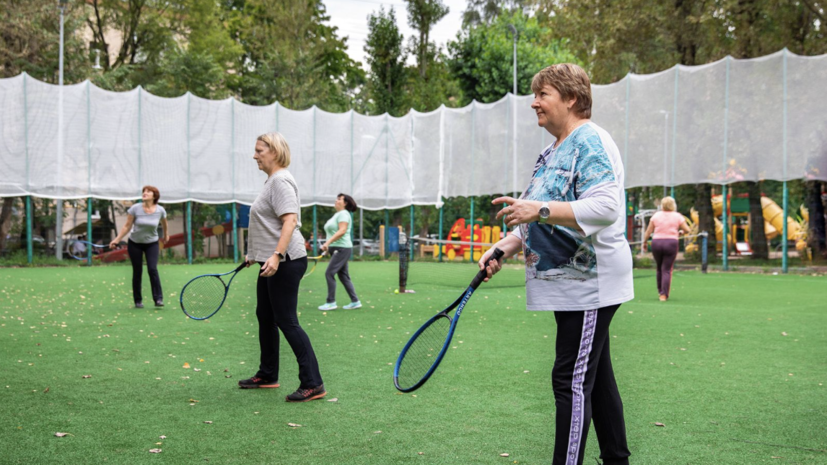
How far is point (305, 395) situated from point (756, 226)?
21.9m

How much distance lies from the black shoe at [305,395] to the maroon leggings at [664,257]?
8.85 m

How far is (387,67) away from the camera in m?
38.6

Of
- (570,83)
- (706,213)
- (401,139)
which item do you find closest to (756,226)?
(706,213)

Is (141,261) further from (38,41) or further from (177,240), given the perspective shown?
(38,41)

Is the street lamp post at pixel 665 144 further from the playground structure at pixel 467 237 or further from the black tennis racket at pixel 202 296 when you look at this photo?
the black tennis racket at pixel 202 296

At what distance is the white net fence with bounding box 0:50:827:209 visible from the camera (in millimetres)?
22547

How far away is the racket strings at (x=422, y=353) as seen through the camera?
12.9ft

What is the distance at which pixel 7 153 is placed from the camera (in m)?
24.7

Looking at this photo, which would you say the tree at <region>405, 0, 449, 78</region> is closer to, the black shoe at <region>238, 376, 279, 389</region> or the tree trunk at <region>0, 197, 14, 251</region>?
the tree trunk at <region>0, 197, 14, 251</region>

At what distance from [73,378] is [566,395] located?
467 cm

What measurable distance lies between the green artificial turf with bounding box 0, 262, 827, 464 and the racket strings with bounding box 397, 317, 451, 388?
0.64m

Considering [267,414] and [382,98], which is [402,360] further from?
[382,98]

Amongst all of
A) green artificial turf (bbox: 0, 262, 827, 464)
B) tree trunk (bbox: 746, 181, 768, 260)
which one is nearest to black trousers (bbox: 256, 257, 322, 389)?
green artificial turf (bbox: 0, 262, 827, 464)

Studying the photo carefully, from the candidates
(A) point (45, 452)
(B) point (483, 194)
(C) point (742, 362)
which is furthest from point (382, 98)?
(A) point (45, 452)
